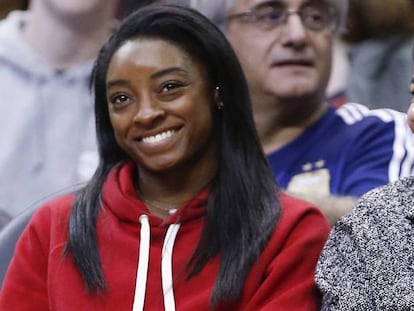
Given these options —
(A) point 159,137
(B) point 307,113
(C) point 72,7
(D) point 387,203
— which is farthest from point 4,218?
(D) point 387,203

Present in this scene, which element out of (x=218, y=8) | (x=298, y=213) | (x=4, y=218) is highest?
(x=218, y=8)

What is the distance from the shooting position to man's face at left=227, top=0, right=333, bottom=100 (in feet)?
11.9

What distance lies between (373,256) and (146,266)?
46 cm

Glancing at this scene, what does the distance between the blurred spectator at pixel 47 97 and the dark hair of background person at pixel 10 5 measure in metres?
0.30

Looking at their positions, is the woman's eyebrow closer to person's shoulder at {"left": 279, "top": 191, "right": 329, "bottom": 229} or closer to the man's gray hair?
person's shoulder at {"left": 279, "top": 191, "right": 329, "bottom": 229}

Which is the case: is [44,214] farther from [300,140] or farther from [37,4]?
[37,4]

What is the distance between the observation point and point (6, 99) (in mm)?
3982

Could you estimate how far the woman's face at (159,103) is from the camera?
9.31ft

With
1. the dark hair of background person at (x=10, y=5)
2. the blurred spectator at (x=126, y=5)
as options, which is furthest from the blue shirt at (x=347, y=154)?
the dark hair of background person at (x=10, y=5)

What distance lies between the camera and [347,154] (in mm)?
3482

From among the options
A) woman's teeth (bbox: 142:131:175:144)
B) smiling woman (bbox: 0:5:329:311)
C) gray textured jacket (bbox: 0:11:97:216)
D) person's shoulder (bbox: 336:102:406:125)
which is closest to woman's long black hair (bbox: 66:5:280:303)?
smiling woman (bbox: 0:5:329:311)

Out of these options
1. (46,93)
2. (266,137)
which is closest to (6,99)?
(46,93)

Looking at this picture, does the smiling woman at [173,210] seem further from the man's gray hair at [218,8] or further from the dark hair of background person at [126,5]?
the dark hair of background person at [126,5]

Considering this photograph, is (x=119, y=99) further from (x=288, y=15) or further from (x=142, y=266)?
(x=288, y=15)
